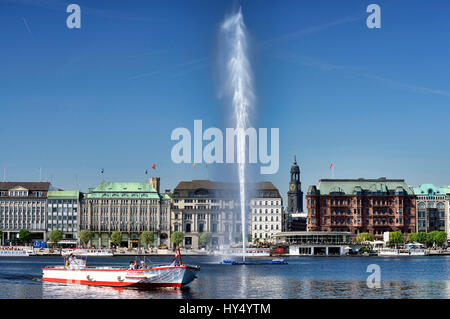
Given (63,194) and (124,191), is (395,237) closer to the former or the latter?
(124,191)

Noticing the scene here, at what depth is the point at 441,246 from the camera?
17375 cm

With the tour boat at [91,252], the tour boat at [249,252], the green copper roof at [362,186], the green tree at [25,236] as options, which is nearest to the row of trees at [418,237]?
the green copper roof at [362,186]

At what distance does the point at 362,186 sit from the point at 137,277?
426ft

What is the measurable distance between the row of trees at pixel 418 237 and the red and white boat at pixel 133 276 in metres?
110

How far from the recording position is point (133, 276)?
61.4 metres

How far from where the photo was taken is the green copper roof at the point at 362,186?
183125 mm

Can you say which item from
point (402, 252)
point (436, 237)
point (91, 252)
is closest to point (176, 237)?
point (91, 252)

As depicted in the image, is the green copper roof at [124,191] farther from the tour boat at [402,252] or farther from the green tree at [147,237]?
the tour boat at [402,252]

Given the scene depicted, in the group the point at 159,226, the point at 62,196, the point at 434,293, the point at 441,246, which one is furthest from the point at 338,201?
the point at 434,293
